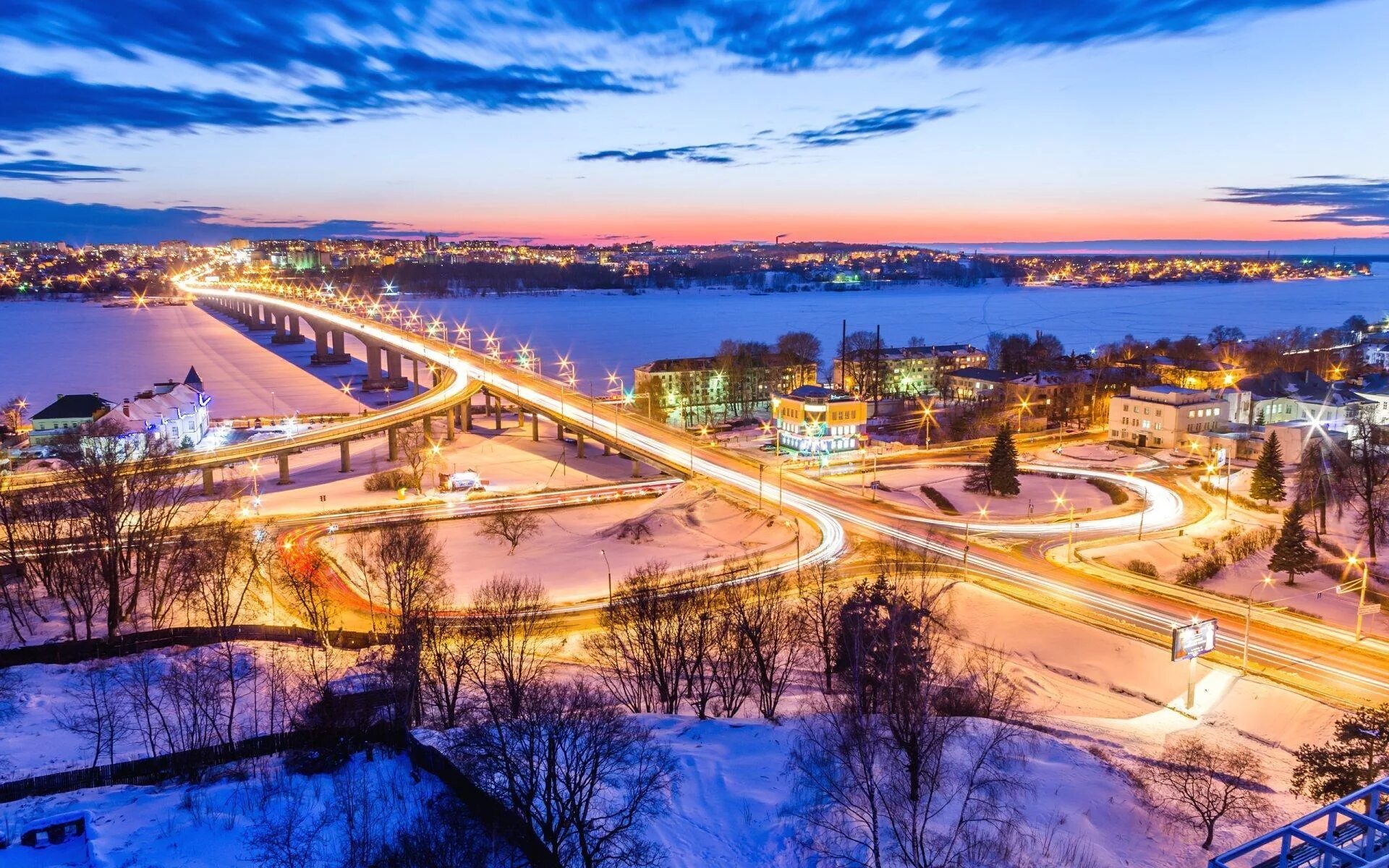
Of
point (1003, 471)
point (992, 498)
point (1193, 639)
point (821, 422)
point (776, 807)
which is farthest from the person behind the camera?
point (821, 422)

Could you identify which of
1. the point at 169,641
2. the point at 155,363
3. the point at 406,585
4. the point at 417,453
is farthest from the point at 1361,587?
the point at 155,363

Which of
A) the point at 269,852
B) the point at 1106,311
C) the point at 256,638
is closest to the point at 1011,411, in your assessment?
the point at 256,638

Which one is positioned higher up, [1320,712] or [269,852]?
[269,852]

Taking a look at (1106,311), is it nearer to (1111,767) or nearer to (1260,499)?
(1260,499)

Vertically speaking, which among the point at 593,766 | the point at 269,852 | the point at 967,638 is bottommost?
the point at 967,638

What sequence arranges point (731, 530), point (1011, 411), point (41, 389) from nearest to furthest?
point (731, 530) → point (1011, 411) → point (41, 389)

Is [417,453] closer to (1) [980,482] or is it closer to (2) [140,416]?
(2) [140,416]

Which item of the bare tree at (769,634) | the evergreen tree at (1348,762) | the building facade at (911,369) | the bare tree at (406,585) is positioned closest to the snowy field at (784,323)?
the building facade at (911,369)
